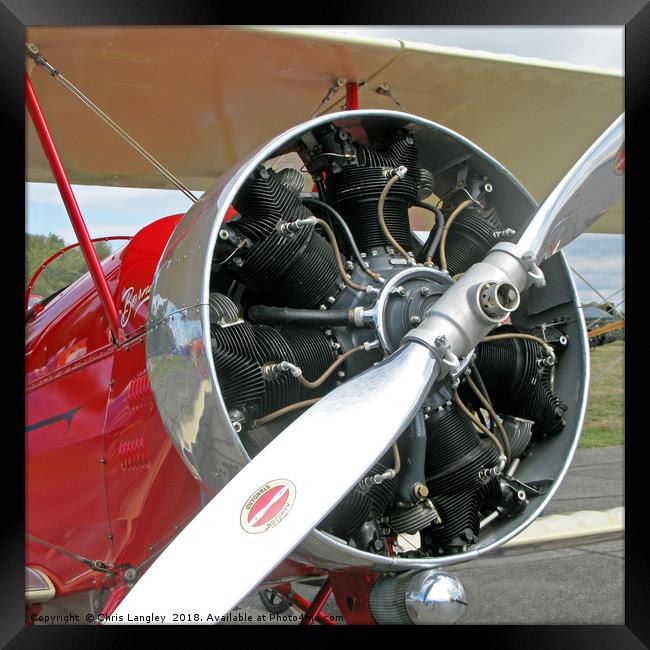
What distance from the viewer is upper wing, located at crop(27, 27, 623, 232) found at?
295 centimetres

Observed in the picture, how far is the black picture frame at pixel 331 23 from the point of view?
1953 millimetres

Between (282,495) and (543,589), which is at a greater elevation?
(282,495)

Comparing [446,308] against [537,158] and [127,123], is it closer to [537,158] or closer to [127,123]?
[127,123]

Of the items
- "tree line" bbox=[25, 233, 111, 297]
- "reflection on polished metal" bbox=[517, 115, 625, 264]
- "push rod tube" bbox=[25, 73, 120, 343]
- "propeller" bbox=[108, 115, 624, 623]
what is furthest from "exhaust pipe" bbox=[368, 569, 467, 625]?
"tree line" bbox=[25, 233, 111, 297]

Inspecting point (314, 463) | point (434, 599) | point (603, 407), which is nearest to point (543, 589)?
point (434, 599)

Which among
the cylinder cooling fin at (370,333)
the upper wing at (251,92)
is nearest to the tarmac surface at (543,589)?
the cylinder cooling fin at (370,333)

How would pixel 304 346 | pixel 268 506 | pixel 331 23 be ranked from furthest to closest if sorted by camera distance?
pixel 304 346, pixel 331 23, pixel 268 506

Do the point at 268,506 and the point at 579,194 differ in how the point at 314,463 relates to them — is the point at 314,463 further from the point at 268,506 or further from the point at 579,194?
the point at 579,194

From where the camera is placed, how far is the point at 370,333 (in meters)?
2.28

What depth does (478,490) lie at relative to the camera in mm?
2531

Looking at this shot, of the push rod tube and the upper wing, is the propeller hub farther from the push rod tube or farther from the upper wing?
the upper wing

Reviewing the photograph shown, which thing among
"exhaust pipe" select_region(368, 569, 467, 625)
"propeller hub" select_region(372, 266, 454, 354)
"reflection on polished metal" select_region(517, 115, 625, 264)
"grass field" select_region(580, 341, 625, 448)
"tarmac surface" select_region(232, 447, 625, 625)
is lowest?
"grass field" select_region(580, 341, 625, 448)

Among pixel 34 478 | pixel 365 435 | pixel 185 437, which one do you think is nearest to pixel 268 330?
pixel 185 437

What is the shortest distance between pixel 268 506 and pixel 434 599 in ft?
2.51
